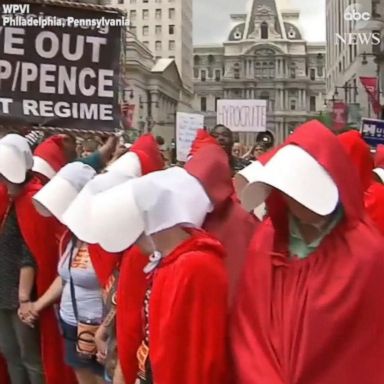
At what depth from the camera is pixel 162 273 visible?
3.32 m

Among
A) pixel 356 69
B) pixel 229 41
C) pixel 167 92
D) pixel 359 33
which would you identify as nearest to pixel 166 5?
pixel 229 41

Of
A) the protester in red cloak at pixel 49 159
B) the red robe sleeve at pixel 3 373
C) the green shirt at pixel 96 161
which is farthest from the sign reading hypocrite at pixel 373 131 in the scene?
the red robe sleeve at pixel 3 373

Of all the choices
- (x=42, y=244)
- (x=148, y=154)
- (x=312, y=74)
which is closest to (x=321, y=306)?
(x=148, y=154)

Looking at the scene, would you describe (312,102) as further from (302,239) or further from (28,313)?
(302,239)

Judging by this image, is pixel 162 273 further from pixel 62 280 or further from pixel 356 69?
pixel 356 69

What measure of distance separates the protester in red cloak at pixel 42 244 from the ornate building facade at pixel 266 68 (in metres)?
128

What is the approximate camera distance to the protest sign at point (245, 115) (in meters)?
14.8

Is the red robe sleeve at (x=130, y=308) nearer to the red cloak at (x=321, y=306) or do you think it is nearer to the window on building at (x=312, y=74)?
the red cloak at (x=321, y=306)

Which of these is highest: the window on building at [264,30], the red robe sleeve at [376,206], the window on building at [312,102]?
the window on building at [264,30]

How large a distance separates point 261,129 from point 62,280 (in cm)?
942

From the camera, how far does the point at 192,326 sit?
A: 3.17m

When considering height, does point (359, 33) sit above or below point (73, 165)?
above

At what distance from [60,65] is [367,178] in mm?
2001

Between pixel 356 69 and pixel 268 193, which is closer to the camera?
pixel 268 193
